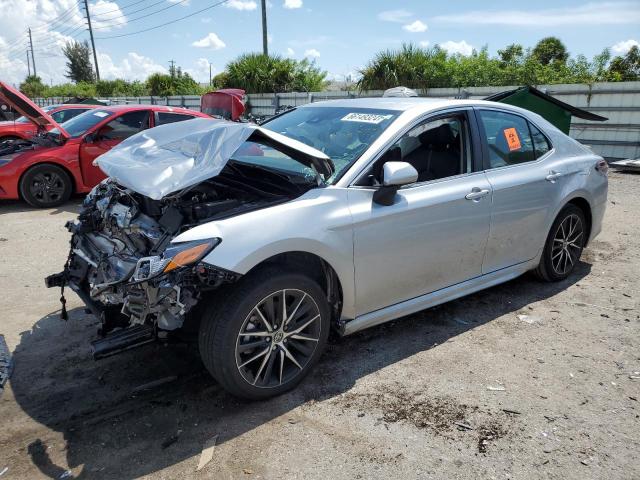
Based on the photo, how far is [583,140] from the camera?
1427 cm

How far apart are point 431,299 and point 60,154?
6805 mm

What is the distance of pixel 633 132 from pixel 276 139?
42.8 ft

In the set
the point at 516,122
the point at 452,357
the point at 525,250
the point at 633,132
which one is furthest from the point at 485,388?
the point at 633,132

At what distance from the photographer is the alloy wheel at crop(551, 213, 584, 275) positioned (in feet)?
15.7

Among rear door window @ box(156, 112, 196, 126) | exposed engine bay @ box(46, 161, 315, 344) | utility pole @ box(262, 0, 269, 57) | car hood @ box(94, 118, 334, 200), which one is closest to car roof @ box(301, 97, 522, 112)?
car hood @ box(94, 118, 334, 200)

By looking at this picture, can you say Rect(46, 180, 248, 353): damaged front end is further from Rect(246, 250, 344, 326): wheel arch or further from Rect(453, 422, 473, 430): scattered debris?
Rect(453, 422, 473, 430): scattered debris

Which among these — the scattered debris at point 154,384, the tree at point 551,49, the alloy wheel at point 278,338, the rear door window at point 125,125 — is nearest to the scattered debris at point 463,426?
the alloy wheel at point 278,338

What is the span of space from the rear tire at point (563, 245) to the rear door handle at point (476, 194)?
117cm

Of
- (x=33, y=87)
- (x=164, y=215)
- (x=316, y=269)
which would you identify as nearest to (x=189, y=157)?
(x=164, y=215)

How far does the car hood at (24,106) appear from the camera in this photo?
7.03 m

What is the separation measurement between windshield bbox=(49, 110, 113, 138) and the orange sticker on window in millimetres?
6781

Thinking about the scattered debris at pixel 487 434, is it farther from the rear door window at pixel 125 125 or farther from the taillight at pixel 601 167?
the rear door window at pixel 125 125

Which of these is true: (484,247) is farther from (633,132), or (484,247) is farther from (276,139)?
(633,132)

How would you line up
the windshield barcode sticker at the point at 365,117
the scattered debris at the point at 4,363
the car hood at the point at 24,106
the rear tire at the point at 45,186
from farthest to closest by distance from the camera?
the rear tire at the point at 45,186 < the car hood at the point at 24,106 < the windshield barcode sticker at the point at 365,117 < the scattered debris at the point at 4,363
